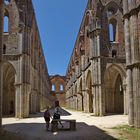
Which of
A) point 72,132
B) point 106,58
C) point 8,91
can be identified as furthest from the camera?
point 8,91

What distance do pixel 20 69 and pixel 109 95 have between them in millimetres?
12034

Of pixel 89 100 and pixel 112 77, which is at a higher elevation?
pixel 112 77

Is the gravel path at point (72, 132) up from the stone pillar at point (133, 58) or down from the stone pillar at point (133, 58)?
down

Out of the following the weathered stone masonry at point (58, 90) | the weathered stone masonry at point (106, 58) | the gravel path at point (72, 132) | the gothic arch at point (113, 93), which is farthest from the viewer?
the weathered stone masonry at point (58, 90)

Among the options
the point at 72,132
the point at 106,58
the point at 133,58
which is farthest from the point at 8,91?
the point at 133,58

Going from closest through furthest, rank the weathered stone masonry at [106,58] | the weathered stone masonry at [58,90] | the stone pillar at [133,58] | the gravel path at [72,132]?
1. the gravel path at [72,132]
2. the stone pillar at [133,58]
3. the weathered stone masonry at [106,58]
4. the weathered stone masonry at [58,90]

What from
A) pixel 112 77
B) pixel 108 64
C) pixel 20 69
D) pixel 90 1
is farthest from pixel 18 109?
pixel 90 1

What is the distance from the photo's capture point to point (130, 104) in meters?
13.7

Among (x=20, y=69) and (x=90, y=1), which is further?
(x=90, y=1)

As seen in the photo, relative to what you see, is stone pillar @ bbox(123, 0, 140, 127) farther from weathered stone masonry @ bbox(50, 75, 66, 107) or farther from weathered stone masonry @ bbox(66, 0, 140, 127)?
weathered stone masonry @ bbox(50, 75, 66, 107)

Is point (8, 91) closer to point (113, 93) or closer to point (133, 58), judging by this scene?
point (113, 93)

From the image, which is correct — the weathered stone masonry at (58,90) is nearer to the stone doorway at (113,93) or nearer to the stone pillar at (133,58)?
the stone doorway at (113,93)

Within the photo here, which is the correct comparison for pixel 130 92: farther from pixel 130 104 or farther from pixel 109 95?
pixel 109 95

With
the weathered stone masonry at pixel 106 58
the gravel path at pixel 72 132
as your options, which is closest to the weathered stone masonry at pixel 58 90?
the weathered stone masonry at pixel 106 58
